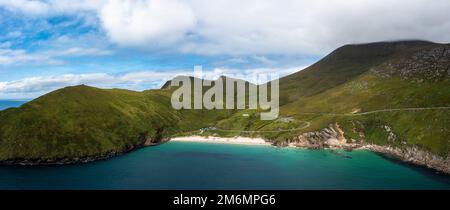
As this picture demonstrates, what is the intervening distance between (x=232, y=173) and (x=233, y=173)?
39cm

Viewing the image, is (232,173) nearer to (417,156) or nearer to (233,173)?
(233,173)

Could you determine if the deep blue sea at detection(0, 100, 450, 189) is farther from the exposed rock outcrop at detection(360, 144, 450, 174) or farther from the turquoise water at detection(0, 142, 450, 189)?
the exposed rock outcrop at detection(360, 144, 450, 174)

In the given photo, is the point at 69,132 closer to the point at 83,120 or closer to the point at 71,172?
the point at 83,120

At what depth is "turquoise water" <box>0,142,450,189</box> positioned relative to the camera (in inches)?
4599

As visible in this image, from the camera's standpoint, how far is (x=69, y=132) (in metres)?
179

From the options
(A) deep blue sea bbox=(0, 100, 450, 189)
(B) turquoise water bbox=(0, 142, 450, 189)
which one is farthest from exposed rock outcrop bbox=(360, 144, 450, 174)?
(B) turquoise water bbox=(0, 142, 450, 189)

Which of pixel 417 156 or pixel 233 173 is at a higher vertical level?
pixel 417 156

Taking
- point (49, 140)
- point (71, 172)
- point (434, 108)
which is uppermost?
point (434, 108)

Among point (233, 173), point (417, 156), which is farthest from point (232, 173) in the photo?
point (417, 156)

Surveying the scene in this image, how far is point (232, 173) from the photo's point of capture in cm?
13562

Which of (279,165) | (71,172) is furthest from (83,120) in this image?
(279,165)

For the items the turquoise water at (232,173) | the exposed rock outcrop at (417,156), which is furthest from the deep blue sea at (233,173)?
the exposed rock outcrop at (417,156)

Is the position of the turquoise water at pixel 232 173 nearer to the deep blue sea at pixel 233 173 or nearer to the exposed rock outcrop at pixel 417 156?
the deep blue sea at pixel 233 173
